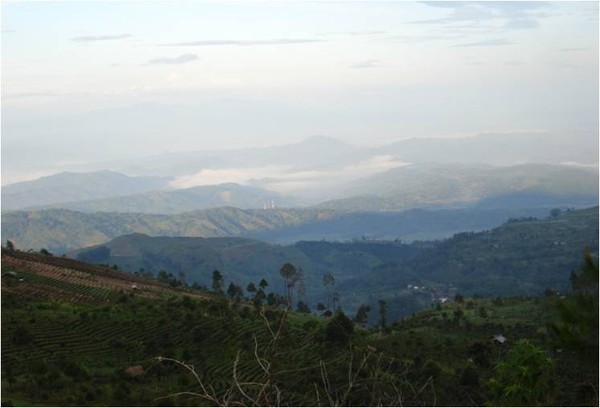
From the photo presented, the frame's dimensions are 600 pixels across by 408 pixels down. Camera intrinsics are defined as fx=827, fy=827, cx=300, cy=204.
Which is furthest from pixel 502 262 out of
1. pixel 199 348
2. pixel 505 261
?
pixel 199 348

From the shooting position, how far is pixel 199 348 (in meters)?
26.4

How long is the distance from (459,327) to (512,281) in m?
64.2

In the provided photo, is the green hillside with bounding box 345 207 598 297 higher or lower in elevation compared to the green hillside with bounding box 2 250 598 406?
lower

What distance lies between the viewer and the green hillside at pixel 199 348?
1775 centimetres

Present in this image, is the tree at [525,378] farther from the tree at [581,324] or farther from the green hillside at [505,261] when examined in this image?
the green hillside at [505,261]

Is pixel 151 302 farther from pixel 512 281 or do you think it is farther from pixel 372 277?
pixel 372 277

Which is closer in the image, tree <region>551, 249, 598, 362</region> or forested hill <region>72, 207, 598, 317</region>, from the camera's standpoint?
tree <region>551, 249, 598, 362</region>

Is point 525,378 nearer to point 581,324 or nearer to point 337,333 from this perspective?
point 581,324

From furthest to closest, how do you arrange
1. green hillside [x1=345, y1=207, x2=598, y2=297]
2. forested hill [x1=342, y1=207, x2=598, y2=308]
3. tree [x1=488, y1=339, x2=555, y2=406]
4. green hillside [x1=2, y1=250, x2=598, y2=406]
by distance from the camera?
forested hill [x1=342, y1=207, x2=598, y2=308] < green hillside [x1=345, y1=207, x2=598, y2=297] < green hillside [x1=2, y1=250, x2=598, y2=406] < tree [x1=488, y1=339, x2=555, y2=406]

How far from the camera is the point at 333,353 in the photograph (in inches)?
1069

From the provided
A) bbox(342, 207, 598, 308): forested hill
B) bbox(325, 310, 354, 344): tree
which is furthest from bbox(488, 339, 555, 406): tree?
bbox(342, 207, 598, 308): forested hill

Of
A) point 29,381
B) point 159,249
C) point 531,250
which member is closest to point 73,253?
point 159,249

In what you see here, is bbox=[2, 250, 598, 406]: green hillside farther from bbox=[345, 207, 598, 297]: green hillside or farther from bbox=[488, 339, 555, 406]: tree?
bbox=[345, 207, 598, 297]: green hillside

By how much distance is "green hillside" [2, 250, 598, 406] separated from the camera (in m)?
17.8
